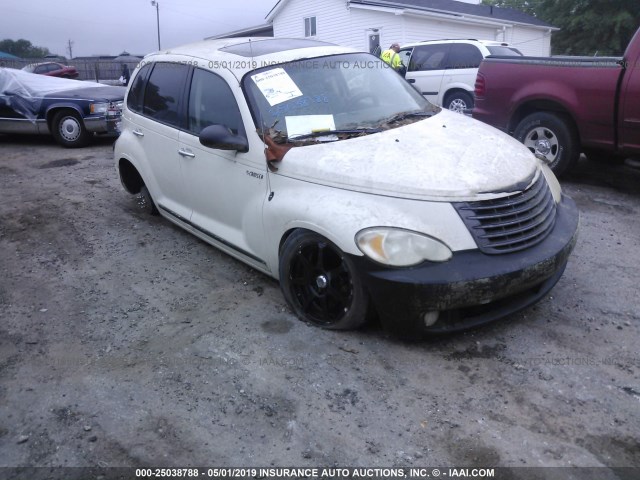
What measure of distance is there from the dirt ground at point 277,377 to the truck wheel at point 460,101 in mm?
7668

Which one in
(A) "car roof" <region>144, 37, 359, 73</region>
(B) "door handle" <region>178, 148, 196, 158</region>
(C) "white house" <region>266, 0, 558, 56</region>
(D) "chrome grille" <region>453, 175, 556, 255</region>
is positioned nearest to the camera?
(D) "chrome grille" <region>453, 175, 556, 255</region>

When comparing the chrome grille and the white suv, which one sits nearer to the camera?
the chrome grille

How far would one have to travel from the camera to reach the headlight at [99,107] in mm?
10117

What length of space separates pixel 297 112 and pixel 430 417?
225cm

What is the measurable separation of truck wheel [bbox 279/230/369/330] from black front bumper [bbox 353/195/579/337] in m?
0.14

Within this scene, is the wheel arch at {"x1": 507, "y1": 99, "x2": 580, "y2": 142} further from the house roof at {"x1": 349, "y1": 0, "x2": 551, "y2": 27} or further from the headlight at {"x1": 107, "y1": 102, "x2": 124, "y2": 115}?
the house roof at {"x1": 349, "y1": 0, "x2": 551, "y2": 27}


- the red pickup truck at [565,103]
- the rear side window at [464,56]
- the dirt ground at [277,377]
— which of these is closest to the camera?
the dirt ground at [277,377]

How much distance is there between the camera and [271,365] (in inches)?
131

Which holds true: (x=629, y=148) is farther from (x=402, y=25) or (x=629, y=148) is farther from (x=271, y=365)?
(x=402, y=25)

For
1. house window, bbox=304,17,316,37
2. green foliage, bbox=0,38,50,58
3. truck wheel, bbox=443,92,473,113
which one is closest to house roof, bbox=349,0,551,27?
house window, bbox=304,17,316,37

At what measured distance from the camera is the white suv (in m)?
12.1

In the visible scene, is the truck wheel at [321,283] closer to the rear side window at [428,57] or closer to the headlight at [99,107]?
the headlight at [99,107]

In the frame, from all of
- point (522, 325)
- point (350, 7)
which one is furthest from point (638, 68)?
point (350, 7)

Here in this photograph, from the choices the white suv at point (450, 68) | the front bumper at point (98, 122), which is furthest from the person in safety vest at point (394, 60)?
the front bumper at point (98, 122)
